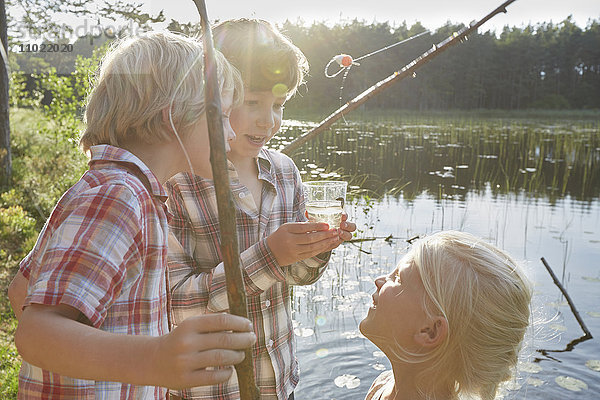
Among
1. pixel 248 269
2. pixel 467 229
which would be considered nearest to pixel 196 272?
pixel 248 269

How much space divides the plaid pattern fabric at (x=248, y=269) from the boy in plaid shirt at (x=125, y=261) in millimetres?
431

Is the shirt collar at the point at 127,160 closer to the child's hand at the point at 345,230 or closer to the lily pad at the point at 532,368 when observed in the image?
the child's hand at the point at 345,230

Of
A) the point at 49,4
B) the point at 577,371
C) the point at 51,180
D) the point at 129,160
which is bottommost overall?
the point at 577,371

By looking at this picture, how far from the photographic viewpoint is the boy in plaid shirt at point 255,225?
6.32 feet

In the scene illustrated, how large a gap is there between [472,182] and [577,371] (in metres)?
8.32

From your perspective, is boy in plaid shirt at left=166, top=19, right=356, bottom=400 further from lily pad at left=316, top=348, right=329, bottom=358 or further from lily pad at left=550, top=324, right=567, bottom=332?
lily pad at left=550, top=324, right=567, bottom=332

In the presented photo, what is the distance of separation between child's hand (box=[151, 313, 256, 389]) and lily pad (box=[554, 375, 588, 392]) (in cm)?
464

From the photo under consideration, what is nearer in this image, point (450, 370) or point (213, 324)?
point (213, 324)

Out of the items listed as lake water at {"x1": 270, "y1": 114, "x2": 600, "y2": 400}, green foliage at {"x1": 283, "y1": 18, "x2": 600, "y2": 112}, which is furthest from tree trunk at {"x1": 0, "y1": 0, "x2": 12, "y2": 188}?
green foliage at {"x1": 283, "y1": 18, "x2": 600, "y2": 112}

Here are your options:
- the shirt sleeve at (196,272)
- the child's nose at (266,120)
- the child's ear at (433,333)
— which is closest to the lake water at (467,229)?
the child's ear at (433,333)

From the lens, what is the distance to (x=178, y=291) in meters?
1.96

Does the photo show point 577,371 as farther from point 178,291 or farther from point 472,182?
point 472,182

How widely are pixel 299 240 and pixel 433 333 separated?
0.68 meters

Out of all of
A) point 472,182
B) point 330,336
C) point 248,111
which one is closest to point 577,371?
point 330,336
